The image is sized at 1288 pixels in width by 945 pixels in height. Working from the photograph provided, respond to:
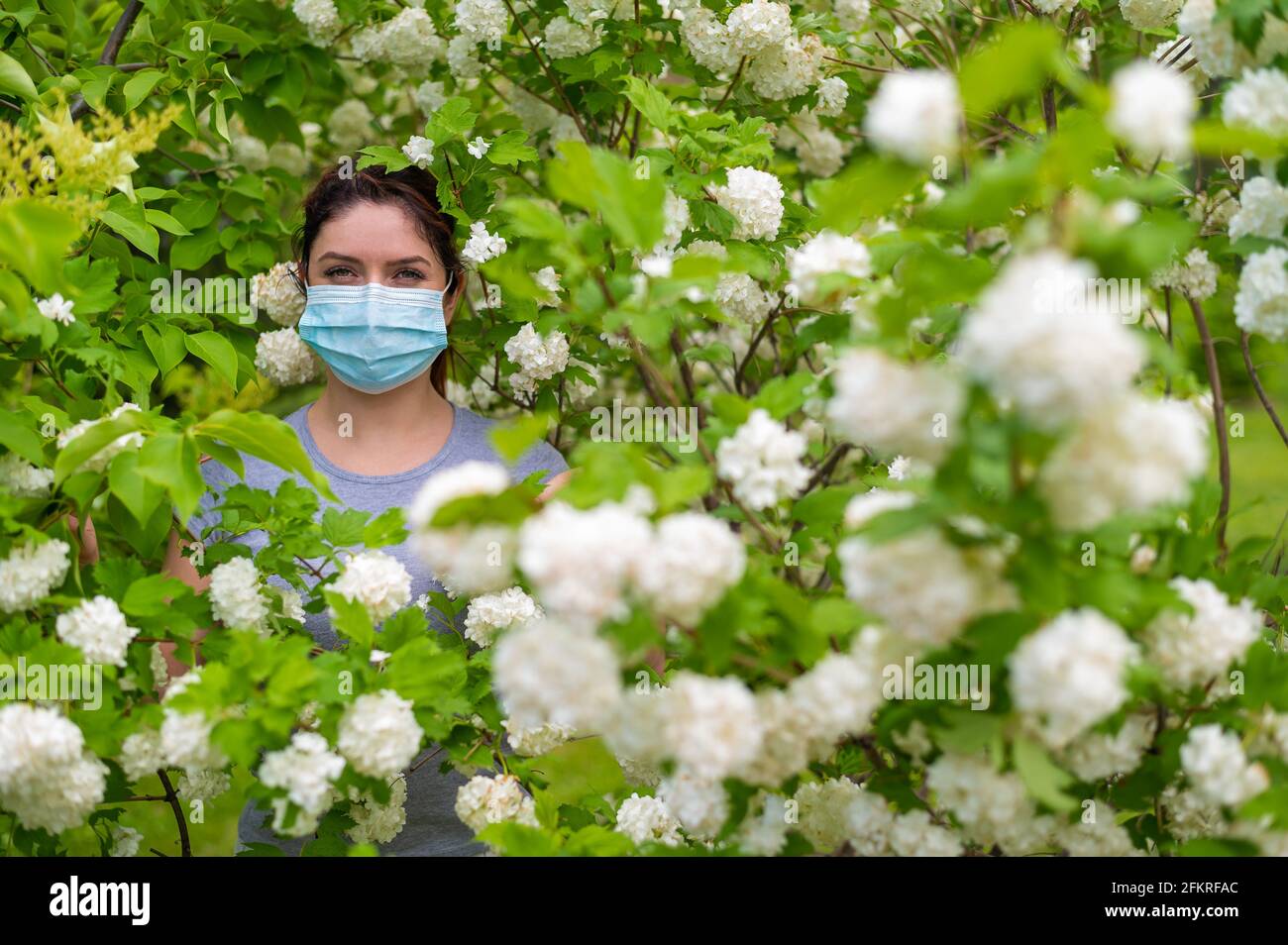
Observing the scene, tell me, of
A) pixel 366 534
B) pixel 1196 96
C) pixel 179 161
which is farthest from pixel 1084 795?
pixel 179 161

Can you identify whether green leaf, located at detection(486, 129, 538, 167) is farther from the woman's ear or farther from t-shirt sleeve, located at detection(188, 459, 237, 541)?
t-shirt sleeve, located at detection(188, 459, 237, 541)

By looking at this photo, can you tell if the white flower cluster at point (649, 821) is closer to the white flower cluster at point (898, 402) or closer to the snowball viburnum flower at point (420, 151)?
the white flower cluster at point (898, 402)

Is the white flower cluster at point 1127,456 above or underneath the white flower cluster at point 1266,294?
underneath

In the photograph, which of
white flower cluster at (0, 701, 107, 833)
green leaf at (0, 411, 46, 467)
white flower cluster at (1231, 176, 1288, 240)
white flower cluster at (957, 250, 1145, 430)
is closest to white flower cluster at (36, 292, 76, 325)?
green leaf at (0, 411, 46, 467)

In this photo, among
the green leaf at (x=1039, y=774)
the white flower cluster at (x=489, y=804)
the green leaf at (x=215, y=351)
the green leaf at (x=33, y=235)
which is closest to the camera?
the green leaf at (x=1039, y=774)

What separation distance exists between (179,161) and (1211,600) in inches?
Answer: 123

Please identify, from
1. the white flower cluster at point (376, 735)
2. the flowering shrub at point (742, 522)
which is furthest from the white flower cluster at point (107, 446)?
the white flower cluster at point (376, 735)

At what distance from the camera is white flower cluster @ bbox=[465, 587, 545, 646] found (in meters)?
2.50

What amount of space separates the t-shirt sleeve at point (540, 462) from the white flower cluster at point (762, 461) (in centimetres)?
136

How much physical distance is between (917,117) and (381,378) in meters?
1.86

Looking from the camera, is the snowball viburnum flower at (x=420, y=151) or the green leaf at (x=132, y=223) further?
the snowball viburnum flower at (x=420, y=151)

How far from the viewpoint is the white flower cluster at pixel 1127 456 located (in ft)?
3.82

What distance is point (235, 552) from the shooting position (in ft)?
7.20

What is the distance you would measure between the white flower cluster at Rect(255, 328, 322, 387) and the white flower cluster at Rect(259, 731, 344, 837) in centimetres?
181
